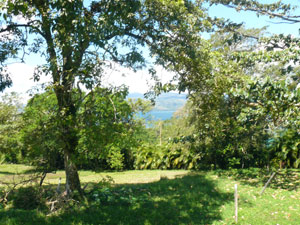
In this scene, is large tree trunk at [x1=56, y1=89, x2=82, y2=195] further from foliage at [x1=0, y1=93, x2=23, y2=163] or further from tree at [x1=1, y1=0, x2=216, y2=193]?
foliage at [x1=0, y1=93, x2=23, y2=163]

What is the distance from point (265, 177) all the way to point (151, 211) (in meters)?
5.92

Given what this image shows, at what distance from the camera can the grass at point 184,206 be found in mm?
6449

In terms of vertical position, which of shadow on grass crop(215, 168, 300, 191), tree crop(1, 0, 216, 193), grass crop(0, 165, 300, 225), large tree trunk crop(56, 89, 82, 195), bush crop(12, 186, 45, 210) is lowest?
shadow on grass crop(215, 168, 300, 191)

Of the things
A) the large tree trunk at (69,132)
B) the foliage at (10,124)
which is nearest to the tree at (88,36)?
the large tree trunk at (69,132)

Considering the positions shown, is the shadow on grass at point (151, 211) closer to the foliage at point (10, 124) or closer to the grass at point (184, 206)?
the grass at point (184, 206)

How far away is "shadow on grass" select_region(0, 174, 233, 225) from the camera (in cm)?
629

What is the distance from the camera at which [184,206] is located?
759cm

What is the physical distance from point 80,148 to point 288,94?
477 centimetres

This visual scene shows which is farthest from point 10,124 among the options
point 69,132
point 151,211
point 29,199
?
point 151,211

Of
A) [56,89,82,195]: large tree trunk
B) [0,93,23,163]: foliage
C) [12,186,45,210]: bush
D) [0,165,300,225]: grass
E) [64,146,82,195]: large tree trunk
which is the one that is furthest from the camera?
[0,93,23,163]: foliage

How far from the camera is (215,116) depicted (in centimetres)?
1048

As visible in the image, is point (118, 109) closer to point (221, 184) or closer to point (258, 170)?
point (221, 184)

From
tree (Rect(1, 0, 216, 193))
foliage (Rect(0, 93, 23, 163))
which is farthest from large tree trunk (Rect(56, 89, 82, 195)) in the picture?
foliage (Rect(0, 93, 23, 163))

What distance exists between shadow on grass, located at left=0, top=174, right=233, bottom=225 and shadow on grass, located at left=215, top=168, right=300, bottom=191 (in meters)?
2.07
